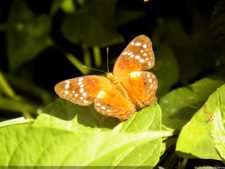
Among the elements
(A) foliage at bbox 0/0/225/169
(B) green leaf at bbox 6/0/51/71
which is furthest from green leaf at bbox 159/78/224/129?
(B) green leaf at bbox 6/0/51/71

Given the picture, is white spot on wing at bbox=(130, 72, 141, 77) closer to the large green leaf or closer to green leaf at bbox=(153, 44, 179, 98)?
the large green leaf

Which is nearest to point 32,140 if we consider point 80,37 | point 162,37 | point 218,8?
point 218,8

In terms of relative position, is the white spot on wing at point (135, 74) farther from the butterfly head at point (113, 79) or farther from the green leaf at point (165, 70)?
the green leaf at point (165, 70)

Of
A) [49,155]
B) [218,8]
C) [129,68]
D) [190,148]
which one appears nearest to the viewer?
[49,155]

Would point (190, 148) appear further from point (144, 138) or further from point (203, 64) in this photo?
point (203, 64)

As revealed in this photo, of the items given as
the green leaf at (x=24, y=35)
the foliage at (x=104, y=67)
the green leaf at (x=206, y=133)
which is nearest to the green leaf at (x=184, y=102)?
the foliage at (x=104, y=67)

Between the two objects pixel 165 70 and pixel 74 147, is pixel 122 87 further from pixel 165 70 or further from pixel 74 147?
pixel 165 70
